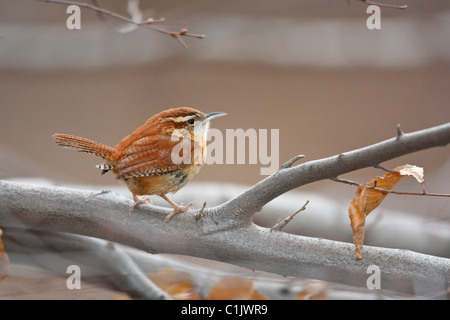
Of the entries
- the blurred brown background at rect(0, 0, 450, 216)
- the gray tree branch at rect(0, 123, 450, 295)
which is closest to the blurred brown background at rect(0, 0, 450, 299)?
the blurred brown background at rect(0, 0, 450, 216)

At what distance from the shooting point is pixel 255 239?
1.09 metres

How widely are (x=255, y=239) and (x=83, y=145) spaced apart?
511 millimetres

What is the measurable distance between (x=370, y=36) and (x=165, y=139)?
999mm

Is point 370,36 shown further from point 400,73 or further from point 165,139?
point 165,139

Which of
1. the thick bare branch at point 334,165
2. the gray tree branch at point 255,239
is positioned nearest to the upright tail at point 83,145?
the gray tree branch at point 255,239

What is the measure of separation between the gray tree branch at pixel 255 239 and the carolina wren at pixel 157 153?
0.07 metres

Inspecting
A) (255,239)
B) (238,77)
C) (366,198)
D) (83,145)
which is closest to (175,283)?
(255,239)

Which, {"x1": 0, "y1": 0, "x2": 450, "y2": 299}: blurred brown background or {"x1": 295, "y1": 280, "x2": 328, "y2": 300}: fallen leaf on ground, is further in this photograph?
{"x1": 0, "y1": 0, "x2": 450, "y2": 299}: blurred brown background

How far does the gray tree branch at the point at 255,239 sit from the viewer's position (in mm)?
1021

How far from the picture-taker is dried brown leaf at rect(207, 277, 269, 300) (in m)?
1.13

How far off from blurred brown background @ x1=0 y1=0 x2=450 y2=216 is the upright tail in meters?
0.27

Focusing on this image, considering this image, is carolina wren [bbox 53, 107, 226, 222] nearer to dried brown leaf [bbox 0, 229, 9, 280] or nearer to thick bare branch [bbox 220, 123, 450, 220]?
thick bare branch [bbox 220, 123, 450, 220]
